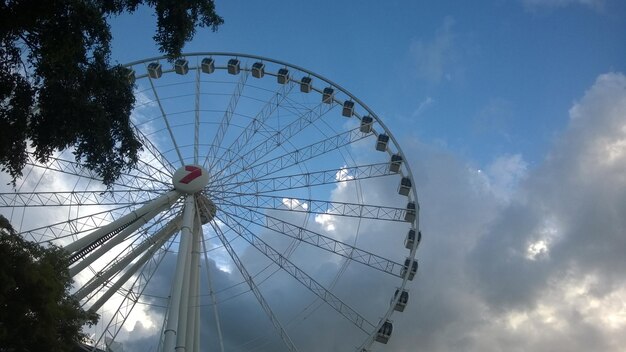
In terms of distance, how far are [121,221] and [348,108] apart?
15.4 meters

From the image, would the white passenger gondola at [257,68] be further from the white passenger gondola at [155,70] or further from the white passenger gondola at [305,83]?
the white passenger gondola at [155,70]

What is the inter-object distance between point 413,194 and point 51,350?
2141 cm

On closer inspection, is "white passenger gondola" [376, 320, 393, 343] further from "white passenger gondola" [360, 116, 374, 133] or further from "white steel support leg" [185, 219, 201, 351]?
"white passenger gondola" [360, 116, 374, 133]

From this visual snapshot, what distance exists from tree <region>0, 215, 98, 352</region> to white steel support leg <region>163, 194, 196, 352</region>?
10.7ft

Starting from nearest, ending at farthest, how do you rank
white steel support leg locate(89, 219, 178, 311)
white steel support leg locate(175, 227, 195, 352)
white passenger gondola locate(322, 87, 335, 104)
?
white steel support leg locate(175, 227, 195, 352), white steel support leg locate(89, 219, 178, 311), white passenger gondola locate(322, 87, 335, 104)

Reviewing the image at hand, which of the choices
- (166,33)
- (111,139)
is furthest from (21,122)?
(166,33)

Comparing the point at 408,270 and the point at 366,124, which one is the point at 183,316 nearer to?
the point at 408,270

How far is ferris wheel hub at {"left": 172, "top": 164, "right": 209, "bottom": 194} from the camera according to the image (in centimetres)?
3040

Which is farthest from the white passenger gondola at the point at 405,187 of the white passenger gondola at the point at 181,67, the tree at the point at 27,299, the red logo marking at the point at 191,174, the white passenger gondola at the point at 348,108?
the tree at the point at 27,299

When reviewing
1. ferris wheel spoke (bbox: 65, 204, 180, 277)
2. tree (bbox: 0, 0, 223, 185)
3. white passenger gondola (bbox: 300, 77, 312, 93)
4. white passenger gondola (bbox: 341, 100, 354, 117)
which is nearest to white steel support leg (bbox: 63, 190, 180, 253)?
ferris wheel spoke (bbox: 65, 204, 180, 277)

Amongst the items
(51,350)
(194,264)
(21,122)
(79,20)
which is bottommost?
(51,350)

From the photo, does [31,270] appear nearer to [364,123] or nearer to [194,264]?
[194,264]

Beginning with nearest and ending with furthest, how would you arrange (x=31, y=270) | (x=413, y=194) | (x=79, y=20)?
(x=79, y=20)
(x=31, y=270)
(x=413, y=194)

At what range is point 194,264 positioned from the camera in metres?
29.2
